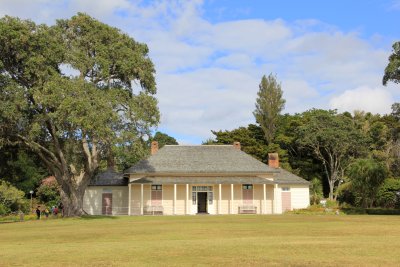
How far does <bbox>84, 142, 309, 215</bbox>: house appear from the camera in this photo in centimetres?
4288

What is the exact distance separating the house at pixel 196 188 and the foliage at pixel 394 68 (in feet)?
45.7

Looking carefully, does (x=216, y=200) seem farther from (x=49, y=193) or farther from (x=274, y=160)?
(x=49, y=193)

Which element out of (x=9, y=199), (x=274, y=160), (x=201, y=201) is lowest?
(x=201, y=201)

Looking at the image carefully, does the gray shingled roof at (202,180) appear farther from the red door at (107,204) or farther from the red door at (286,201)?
the red door at (107,204)

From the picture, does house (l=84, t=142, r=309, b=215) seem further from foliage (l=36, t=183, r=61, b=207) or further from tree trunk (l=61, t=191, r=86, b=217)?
foliage (l=36, t=183, r=61, b=207)

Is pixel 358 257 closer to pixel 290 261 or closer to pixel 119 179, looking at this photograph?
pixel 290 261

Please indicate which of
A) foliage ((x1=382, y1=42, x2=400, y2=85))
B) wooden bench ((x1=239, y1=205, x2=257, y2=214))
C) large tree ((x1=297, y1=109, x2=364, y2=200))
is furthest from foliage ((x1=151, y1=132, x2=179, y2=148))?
foliage ((x1=382, y1=42, x2=400, y2=85))

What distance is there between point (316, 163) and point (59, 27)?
36944 mm

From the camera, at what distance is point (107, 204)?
4512 centimetres

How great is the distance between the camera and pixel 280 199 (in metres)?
45.3

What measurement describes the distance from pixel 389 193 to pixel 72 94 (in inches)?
989

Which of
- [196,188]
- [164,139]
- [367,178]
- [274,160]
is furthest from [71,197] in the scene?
[164,139]

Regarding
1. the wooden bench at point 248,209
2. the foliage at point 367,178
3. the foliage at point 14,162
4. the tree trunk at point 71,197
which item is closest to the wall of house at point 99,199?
the foliage at point 14,162

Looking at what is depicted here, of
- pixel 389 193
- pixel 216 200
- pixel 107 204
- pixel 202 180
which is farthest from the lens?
pixel 107 204
